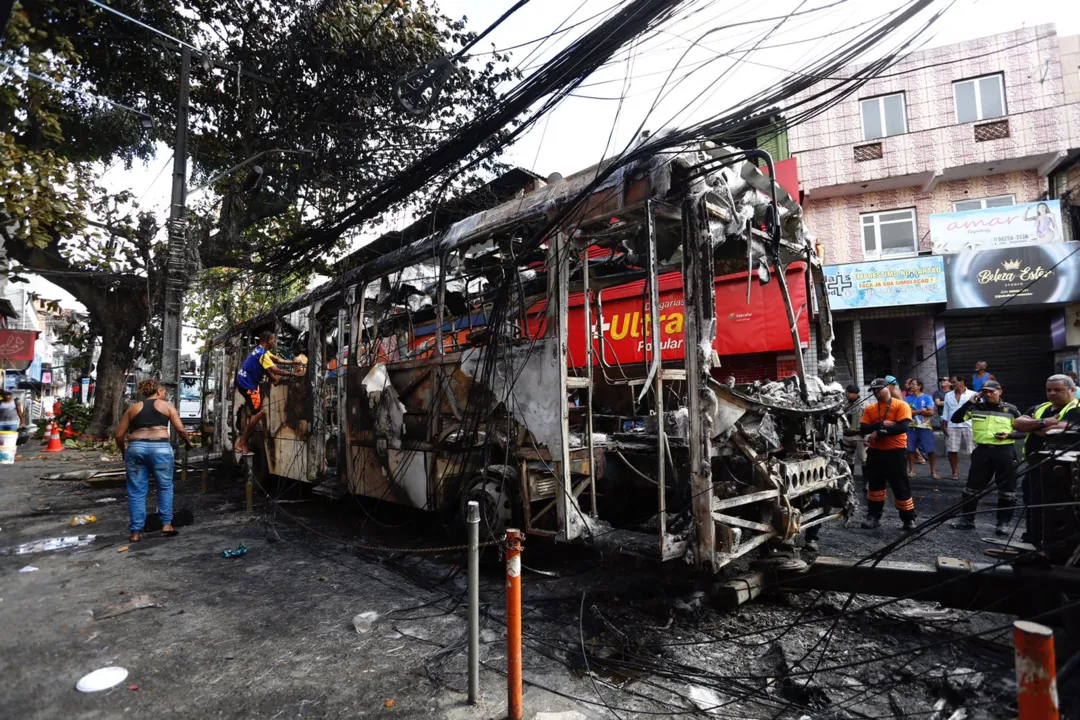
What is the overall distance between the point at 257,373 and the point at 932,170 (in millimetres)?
15481

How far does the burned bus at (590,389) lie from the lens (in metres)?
A: 3.85

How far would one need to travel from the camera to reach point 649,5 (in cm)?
396

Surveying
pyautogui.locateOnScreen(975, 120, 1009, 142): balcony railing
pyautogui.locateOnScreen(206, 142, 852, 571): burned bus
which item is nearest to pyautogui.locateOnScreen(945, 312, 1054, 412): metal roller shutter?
pyautogui.locateOnScreen(975, 120, 1009, 142): balcony railing

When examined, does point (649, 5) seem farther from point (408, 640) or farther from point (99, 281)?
point (99, 281)

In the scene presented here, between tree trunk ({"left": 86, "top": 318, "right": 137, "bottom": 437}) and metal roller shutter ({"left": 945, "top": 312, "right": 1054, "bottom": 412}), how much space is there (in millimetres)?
20786

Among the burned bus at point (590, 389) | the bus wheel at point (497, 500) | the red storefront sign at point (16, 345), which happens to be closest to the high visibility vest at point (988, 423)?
the burned bus at point (590, 389)

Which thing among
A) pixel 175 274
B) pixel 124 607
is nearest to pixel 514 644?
pixel 124 607

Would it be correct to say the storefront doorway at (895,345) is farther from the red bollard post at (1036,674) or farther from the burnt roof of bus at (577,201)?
the red bollard post at (1036,674)

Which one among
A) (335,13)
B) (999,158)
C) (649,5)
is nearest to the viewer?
(649,5)

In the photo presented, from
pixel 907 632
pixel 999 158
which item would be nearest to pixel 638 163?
pixel 907 632

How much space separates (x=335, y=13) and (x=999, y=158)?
14.9 meters

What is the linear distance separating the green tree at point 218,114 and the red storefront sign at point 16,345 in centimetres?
764

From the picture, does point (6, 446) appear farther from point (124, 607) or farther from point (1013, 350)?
point (1013, 350)

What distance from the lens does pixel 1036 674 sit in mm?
1398
